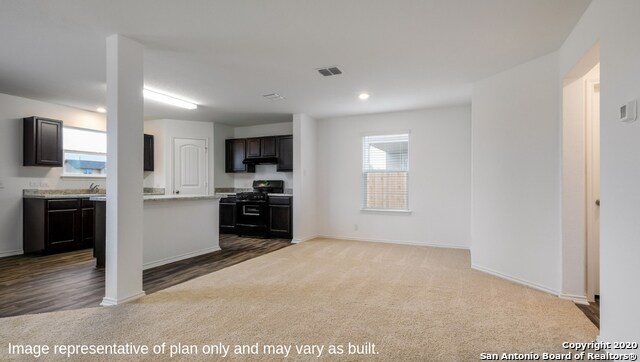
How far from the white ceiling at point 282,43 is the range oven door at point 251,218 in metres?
2.56

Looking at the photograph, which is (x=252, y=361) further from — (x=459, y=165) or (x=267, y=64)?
(x=459, y=165)

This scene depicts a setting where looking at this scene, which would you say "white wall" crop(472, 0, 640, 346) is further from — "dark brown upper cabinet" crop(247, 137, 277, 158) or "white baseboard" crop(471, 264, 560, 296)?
"dark brown upper cabinet" crop(247, 137, 277, 158)

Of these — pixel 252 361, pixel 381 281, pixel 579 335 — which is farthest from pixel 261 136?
pixel 579 335

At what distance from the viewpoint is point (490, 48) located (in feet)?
10.4

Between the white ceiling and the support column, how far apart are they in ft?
0.89

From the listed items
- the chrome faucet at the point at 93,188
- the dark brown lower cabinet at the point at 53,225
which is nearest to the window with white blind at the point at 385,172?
the dark brown lower cabinet at the point at 53,225

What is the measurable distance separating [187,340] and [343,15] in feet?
8.95

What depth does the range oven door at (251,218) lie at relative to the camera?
6.56m

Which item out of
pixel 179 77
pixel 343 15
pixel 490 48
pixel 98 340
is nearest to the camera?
pixel 98 340

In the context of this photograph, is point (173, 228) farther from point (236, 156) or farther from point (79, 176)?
point (236, 156)

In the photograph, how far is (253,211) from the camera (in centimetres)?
667

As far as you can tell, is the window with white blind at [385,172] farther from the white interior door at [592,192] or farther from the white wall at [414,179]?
the white interior door at [592,192]

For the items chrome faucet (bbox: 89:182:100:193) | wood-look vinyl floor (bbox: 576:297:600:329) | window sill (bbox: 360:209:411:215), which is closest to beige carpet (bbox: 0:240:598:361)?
wood-look vinyl floor (bbox: 576:297:600:329)

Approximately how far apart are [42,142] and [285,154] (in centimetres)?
407
